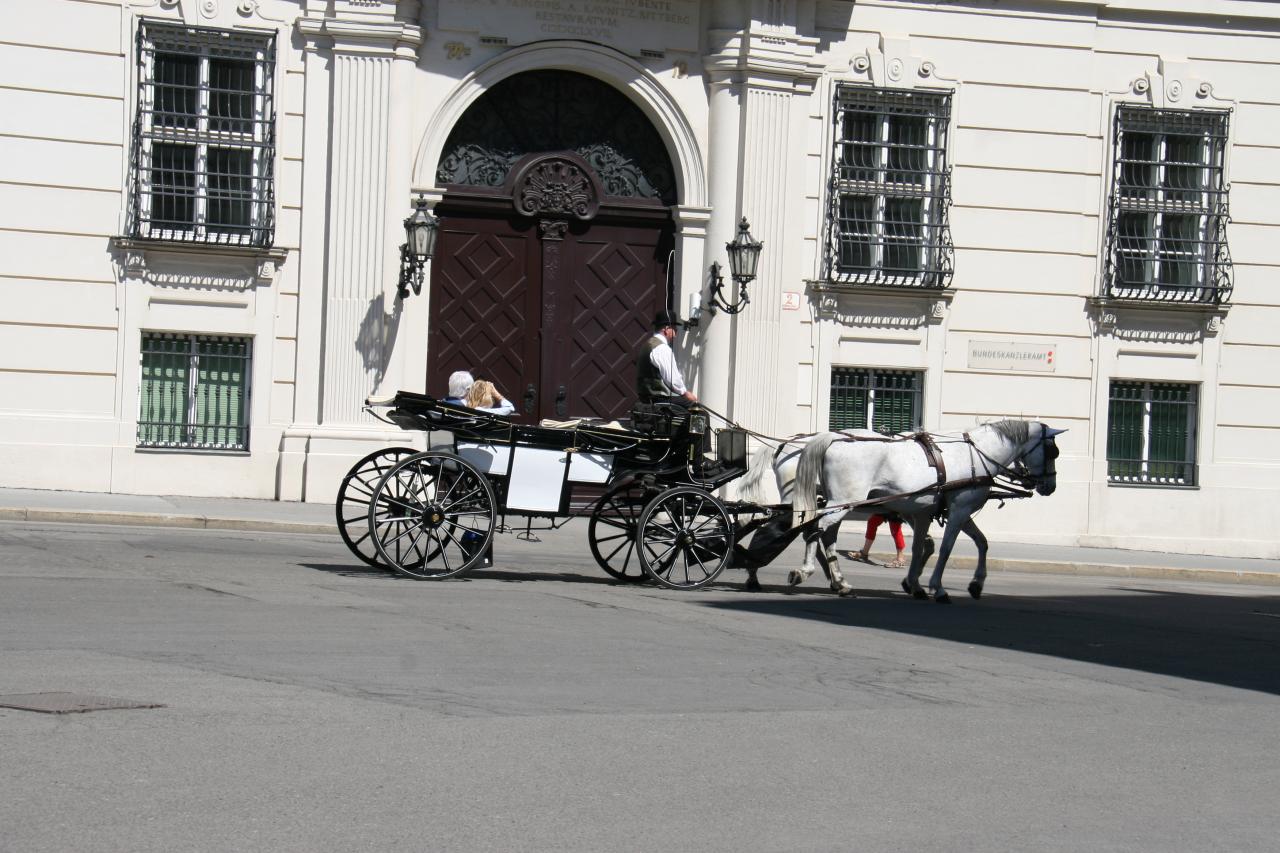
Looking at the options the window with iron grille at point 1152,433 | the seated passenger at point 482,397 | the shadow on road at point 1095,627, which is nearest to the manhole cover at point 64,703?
the shadow on road at point 1095,627

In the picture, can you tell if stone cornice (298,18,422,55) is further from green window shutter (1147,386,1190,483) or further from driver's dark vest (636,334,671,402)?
green window shutter (1147,386,1190,483)

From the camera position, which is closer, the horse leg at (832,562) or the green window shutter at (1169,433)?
the horse leg at (832,562)

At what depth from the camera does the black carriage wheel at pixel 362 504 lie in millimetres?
12867

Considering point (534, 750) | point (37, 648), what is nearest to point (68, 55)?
point (37, 648)

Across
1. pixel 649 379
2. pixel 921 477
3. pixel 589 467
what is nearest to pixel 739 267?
pixel 649 379

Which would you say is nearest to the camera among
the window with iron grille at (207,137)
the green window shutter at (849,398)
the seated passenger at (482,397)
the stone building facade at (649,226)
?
the seated passenger at (482,397)

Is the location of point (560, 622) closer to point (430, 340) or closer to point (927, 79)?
point (430, 340)

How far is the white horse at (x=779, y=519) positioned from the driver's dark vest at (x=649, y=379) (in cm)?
98

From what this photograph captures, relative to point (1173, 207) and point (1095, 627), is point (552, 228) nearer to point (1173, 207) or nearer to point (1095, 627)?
point (1173, 207)

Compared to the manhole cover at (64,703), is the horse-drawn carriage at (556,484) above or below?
above

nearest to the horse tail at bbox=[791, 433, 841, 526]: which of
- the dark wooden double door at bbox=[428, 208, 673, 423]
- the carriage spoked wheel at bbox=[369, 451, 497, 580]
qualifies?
the carriage spoked wheel at bbox=[369, 451, 497, 580]

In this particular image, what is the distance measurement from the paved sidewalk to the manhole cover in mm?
9298

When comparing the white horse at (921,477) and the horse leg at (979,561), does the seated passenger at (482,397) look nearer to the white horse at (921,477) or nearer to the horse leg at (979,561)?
the white horse at (921,477)

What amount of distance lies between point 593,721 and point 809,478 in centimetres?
626
